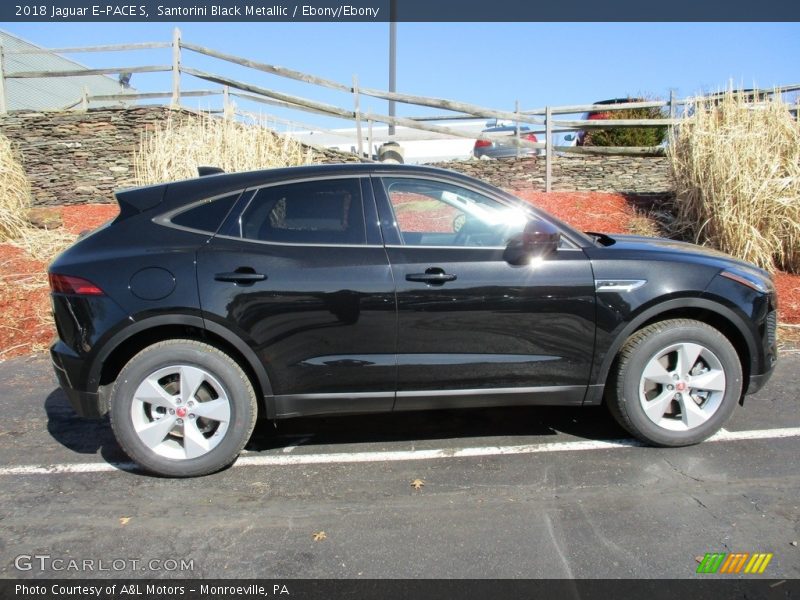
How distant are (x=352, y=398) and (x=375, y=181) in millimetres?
1329

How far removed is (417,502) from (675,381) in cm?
177

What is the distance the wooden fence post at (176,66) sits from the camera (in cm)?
1221

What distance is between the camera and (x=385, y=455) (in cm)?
393

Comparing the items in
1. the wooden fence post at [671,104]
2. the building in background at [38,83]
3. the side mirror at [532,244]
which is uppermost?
the building in background at [38,83]

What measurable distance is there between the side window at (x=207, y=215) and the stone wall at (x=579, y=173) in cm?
876

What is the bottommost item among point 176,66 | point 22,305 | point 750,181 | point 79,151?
point 22,305

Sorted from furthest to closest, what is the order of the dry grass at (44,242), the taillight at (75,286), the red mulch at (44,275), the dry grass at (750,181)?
the dry grass at (44,242) → the dry grass at (750,181) → the red mulch at (44,275) → the taillight at (75,286)

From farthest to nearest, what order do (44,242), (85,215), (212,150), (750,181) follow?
(85,215) → (212,150) → (44,242) → (750,181)

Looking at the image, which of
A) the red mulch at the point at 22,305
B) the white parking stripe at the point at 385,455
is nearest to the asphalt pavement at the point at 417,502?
the white parking stripe at the point at 385,455

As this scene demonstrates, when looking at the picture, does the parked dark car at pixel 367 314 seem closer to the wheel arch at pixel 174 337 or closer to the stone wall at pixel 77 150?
the wheel arch at pixel 174 337

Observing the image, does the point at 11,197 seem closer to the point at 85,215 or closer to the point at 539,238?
the point at 85,215

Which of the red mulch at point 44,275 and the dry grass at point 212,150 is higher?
the dry grass at point 212,150

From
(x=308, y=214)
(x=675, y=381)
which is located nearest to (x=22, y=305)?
(x=308, y=214)

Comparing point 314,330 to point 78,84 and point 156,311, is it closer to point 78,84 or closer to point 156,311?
point 156,311
